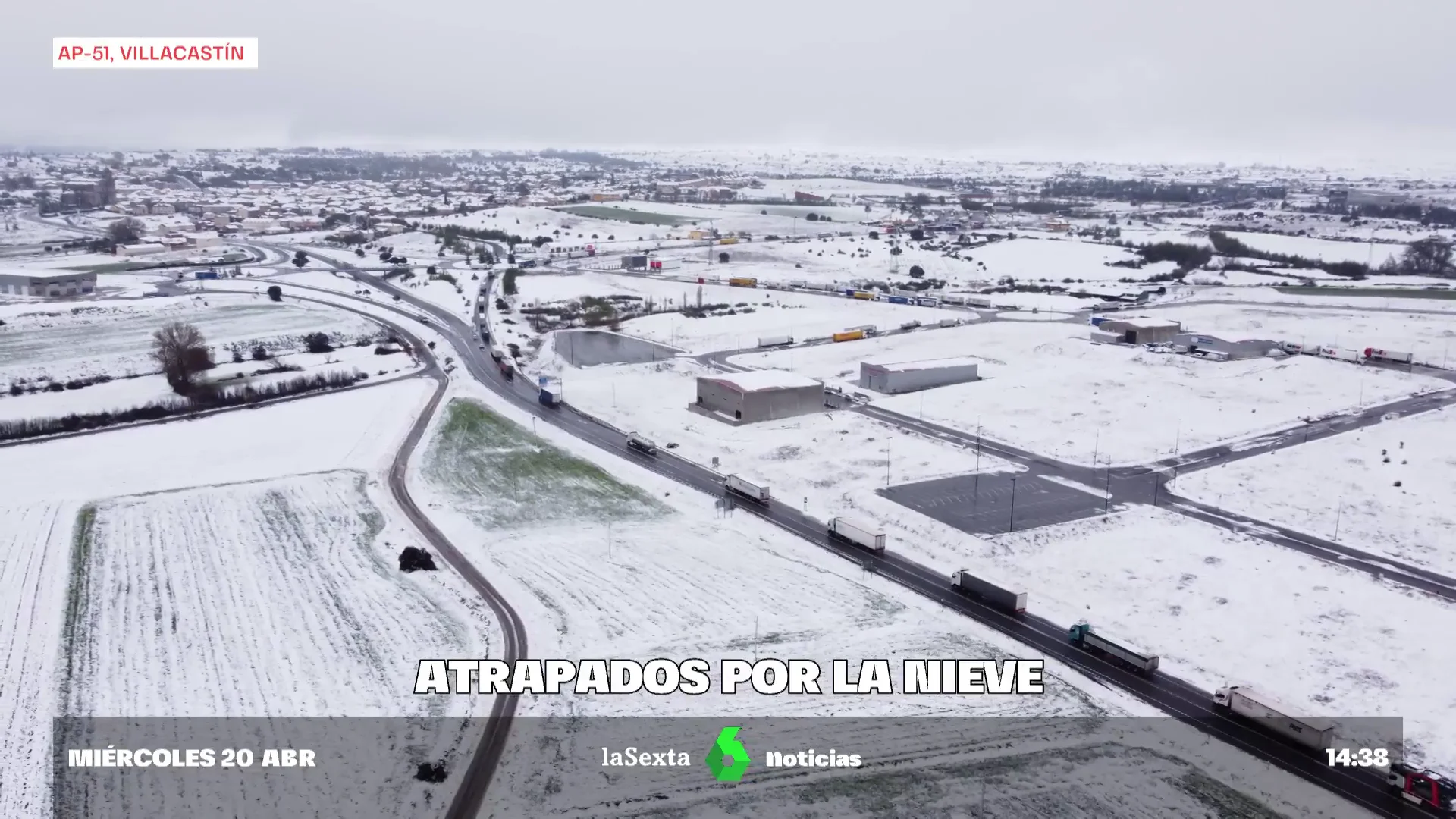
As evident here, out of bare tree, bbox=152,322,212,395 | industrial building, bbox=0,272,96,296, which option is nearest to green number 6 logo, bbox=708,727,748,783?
bare tree, bbox=152,322,212,395

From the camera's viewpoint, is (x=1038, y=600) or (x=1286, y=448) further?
(x=1286, y=448)

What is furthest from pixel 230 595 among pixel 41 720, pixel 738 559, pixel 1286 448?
pixel 1286 448

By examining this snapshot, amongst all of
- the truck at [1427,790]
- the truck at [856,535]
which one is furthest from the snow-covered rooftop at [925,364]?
the truck at [1427,790]

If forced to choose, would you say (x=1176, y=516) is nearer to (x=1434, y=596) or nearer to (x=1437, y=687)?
(x=1434, y=596)

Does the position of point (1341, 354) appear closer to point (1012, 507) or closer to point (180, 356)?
point (1012, 507)

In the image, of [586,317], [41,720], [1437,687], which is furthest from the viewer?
[586,317]

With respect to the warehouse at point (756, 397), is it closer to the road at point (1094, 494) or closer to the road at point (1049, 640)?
the road at point (1094, 494)
